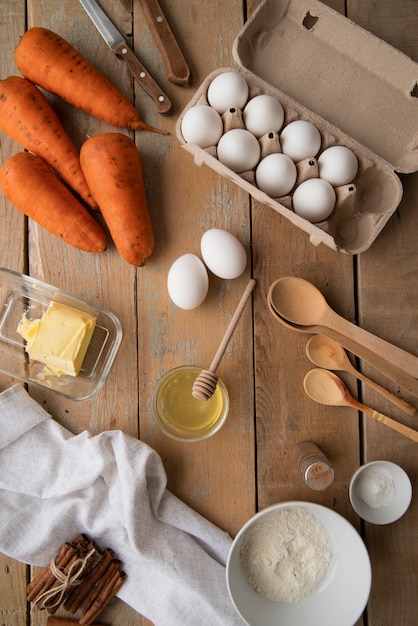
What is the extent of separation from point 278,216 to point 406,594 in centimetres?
78

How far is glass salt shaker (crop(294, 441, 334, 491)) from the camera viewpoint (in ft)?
3.16

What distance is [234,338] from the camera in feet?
3.48

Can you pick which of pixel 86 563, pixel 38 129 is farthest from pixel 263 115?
pixel 86 563

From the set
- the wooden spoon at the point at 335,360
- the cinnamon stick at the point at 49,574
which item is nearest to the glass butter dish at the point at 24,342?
the cinnamon stick at the point at 49,574

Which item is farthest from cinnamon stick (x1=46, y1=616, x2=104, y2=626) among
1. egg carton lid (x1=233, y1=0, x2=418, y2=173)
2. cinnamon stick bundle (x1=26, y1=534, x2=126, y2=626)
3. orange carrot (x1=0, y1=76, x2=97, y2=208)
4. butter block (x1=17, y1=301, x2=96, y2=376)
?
egg carton lid (x1=233, y1=0, x2=418, y2=173)

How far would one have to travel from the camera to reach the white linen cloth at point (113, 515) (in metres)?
1.00

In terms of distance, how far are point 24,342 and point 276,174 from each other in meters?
0.58

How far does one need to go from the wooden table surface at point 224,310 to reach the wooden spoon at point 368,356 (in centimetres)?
3

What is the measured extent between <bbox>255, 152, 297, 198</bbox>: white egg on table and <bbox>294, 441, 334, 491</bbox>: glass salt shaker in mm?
484

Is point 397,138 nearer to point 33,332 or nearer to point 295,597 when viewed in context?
point 33,332

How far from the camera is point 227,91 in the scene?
96cm

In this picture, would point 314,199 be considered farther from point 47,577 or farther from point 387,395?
point 47,577

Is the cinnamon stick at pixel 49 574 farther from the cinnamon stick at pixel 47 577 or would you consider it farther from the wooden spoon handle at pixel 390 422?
the wooden spoon handle at pixel 390 422

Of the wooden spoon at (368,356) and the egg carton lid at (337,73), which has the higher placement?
the egg carton lid at (337,73)
